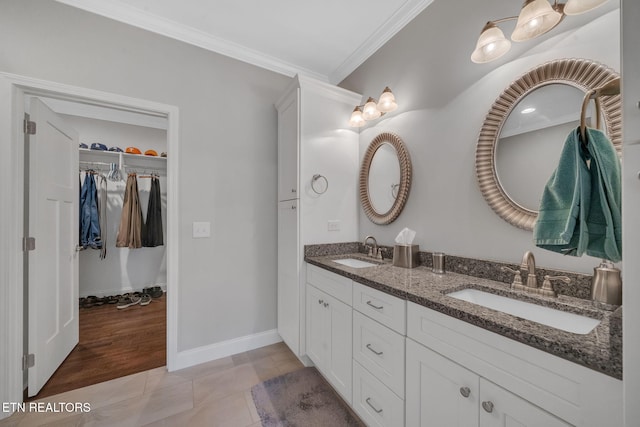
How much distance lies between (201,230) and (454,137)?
77.8 inches

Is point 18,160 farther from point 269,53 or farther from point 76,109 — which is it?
point 76,109

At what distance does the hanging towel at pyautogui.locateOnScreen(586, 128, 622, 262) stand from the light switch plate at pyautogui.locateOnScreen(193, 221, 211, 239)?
7.22ft

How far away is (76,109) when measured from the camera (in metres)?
3.24

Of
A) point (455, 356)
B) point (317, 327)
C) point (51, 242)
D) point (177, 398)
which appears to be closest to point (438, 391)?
point (455, 356)

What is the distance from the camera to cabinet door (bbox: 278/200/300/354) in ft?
6.52

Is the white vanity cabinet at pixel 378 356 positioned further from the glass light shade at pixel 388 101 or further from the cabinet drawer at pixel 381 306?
the glass light shade at pixel 388 101

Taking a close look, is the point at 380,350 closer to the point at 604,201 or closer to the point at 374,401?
the point at 374,401

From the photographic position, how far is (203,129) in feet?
6.78

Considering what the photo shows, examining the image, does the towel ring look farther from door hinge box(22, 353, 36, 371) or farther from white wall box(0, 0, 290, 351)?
door hinge box(22, 353, 36, 371)

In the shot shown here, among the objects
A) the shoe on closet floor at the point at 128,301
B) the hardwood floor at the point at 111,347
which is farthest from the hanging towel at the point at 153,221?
the hardwood floor at the point at 111,347

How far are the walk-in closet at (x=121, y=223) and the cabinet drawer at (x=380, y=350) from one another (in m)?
2.28

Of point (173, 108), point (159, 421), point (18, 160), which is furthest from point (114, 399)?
point (173, 108)

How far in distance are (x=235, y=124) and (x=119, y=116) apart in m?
2.44

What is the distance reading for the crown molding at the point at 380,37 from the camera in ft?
5.71
